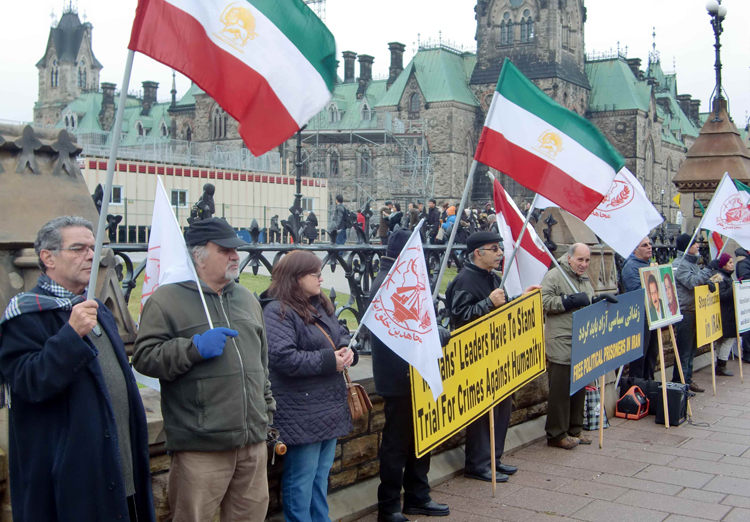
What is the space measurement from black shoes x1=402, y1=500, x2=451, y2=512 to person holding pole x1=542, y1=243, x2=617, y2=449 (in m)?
1.99

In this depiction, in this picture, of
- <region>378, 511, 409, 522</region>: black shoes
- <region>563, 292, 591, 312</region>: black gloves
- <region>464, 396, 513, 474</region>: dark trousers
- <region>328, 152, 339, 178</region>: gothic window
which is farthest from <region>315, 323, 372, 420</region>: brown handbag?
<region>328, 152, 339, 178</region>: gothic window

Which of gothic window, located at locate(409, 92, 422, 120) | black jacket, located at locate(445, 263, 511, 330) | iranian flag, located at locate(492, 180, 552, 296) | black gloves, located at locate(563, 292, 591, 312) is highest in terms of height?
gothic window, located at locate(409, 92, 422, 120)

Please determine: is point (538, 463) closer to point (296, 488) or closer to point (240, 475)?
point (296, 488)

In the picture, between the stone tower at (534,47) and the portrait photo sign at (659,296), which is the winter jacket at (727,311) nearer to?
the portrait photo sign at (659,296)

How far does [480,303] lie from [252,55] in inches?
108

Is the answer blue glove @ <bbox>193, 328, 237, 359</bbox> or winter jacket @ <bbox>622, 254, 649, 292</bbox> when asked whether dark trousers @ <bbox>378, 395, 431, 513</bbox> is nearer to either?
blue glove @ <bbox>193, 328, 237, 359</bbox>

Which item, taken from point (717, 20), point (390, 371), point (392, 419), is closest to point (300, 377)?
point (390, 371)

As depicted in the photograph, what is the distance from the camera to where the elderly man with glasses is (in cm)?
556

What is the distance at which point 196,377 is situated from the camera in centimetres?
340

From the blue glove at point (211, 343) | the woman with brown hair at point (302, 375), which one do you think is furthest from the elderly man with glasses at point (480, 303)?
the blue glove at point (211, 343)

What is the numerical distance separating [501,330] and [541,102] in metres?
1.62

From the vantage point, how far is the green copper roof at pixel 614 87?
6569 cm

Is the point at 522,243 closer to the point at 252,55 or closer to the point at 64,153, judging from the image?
the point at 252,55

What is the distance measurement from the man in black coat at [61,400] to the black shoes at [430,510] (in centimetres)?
246
